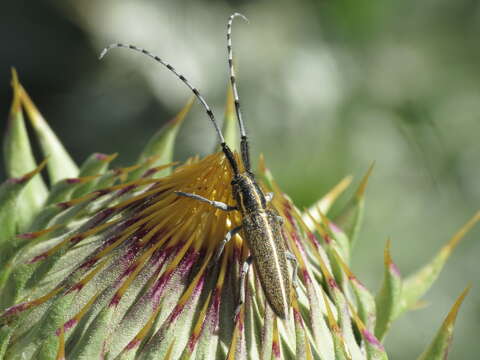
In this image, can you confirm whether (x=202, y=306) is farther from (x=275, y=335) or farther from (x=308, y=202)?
(x=308, y=202)

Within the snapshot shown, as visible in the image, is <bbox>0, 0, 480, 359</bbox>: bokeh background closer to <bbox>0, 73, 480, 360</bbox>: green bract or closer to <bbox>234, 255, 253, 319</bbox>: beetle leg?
<bbox>0, 73, 480, 360</bbox>: green bract

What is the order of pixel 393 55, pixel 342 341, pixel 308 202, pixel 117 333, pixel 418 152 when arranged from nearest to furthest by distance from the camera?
1. pixel 117 333
2. pixel 342 341
3. pixel 308 202
4. pixel 418 152
5. pixel 393 55

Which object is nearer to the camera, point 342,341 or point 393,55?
point 342,341

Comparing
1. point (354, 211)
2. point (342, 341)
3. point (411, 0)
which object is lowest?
point (342, 341)

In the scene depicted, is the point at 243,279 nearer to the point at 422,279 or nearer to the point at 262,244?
the point at 262,244

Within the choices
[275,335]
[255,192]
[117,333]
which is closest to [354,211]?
[255,192]

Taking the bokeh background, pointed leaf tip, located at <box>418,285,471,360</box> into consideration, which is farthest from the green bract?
the bokeh background
